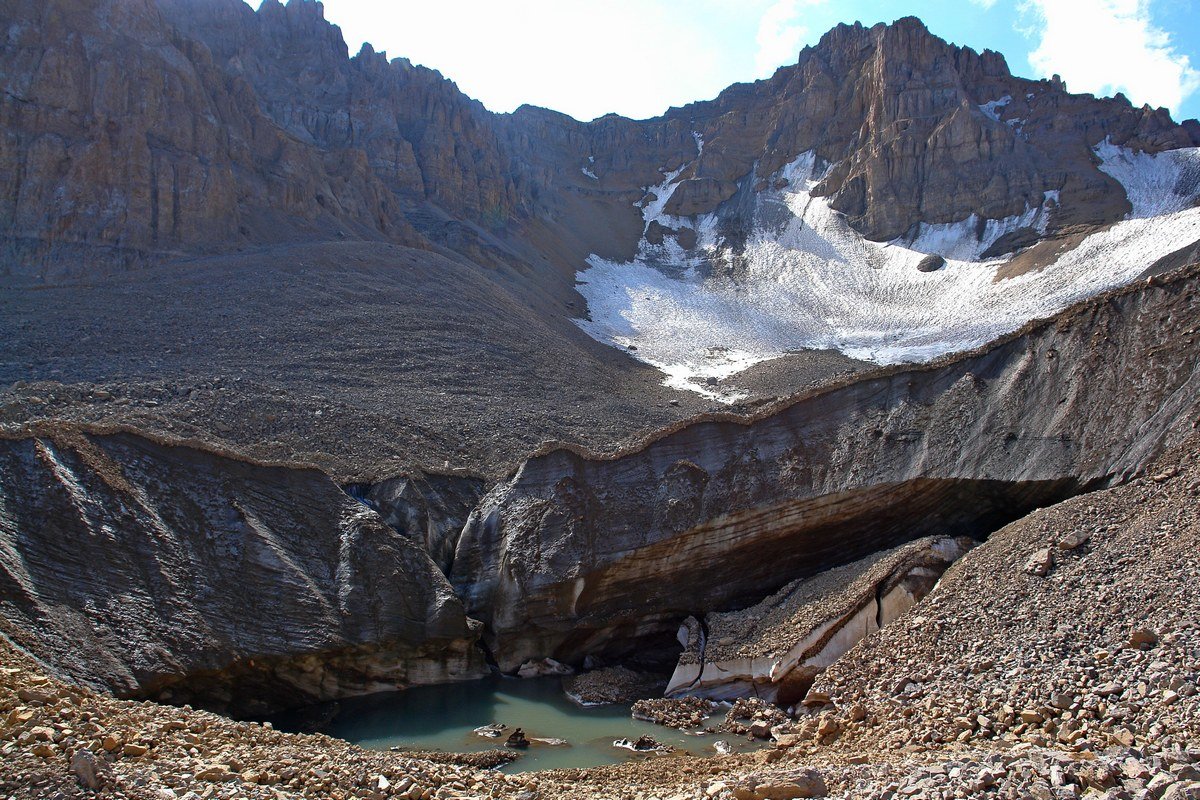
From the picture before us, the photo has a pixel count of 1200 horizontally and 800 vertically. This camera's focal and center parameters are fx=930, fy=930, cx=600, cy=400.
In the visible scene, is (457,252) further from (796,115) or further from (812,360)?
(796,115)

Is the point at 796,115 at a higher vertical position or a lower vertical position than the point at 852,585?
higher

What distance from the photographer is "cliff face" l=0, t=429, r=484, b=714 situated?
15.1 meters

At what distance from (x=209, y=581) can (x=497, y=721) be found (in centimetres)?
593

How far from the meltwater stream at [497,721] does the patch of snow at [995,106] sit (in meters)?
80.3

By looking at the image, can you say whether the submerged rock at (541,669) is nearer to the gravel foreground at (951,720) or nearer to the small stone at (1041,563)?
the gravel foreground at (951,720)

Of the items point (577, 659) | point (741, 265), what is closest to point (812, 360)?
point (741, 265)

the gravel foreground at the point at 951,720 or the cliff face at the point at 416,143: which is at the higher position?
the cliff face at the point at 416,143

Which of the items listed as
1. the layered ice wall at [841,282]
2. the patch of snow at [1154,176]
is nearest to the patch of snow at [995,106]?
the patch of snow at [1154,176]

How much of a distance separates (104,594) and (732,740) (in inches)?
419

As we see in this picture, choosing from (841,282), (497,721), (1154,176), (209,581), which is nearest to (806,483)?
(497,721)

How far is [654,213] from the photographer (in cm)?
9794

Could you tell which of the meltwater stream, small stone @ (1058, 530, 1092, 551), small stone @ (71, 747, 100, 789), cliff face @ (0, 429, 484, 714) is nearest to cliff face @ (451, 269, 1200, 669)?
the meltwater stream

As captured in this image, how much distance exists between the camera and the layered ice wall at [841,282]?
5931cm

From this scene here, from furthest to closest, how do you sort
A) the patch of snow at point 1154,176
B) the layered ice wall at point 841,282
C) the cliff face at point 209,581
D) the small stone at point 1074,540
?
the patch of snow at point 1154,176 < the layered ice wall at point 841,282 < the cliff face at point 209,581 < the small stone at point 1074,540
